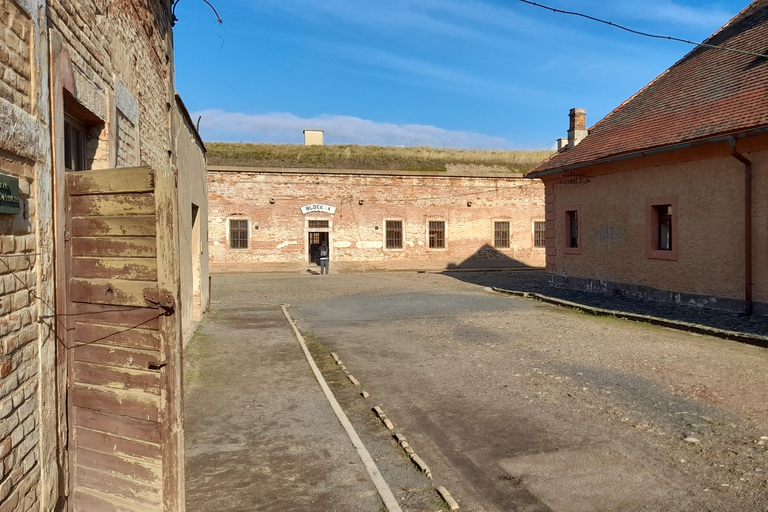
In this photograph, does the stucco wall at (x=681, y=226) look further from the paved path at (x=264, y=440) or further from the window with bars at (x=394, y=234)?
the window with bars at (x=394, y=234)

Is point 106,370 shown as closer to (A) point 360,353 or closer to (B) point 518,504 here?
(B) point 518,504

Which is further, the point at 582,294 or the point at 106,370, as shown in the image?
the point at 582,294

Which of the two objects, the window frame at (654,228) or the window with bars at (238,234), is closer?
the window frame at (654,228)

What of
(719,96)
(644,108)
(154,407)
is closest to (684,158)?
(719,96)

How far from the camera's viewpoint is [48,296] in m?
3.49

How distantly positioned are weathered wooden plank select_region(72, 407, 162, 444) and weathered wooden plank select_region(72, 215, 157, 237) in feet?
3.72

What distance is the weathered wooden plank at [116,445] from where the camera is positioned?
3410 millimetres

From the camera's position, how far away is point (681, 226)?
1343 cm

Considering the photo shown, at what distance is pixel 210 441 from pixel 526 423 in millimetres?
2909

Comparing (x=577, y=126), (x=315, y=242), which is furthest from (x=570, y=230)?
(x=315, y=242)

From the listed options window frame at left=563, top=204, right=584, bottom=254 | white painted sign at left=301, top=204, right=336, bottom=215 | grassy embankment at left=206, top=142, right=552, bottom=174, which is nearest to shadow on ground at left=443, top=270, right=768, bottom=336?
window frame at left=563, top=204, right=584, bottom=254

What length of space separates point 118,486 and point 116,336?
0.92 metres

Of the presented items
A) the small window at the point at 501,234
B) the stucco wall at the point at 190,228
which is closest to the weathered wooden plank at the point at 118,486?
the stucco wall at the point at 190,228

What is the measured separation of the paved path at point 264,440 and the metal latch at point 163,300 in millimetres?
1414
